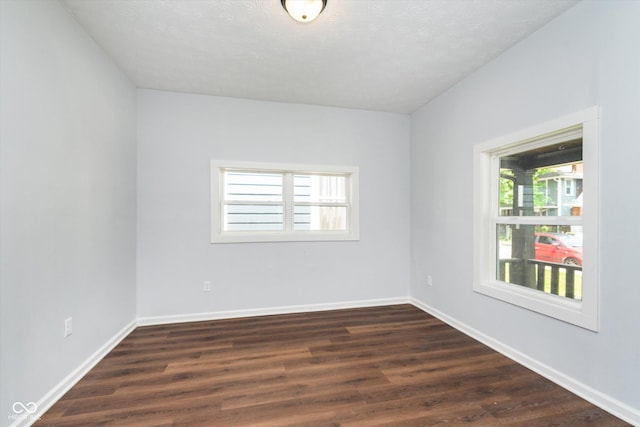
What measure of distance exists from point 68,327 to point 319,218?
8.78 feet

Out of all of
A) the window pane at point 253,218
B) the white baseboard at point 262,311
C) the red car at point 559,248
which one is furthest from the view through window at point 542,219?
the window pane at point 253,218

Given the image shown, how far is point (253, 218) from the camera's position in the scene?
139 inches

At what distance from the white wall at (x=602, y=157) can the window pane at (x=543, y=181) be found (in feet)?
0.95

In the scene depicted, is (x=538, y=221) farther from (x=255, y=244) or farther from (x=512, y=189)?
(x=255, y=244)

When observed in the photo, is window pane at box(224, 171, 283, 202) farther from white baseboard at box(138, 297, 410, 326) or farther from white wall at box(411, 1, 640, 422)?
white wall at box(411, 1, 640, 422)

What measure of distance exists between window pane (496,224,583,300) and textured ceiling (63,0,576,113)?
164 centimetres

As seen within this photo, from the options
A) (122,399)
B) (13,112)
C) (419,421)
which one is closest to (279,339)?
(122,399)

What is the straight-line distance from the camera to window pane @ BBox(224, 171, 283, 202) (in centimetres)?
347

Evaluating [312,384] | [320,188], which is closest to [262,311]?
[312,384]

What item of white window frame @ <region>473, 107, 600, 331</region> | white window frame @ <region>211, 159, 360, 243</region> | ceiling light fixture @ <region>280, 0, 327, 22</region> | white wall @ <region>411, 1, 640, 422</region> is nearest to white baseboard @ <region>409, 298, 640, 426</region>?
white wall @ <region>411, 1, 640, 422</region>

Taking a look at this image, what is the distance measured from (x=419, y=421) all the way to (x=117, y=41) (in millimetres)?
3664

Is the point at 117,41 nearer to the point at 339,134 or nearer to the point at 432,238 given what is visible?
the point at 339,134

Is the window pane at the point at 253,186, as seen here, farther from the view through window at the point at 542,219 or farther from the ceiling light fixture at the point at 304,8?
the view through window at the point at 542,219

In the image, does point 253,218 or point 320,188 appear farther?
point 320,188
